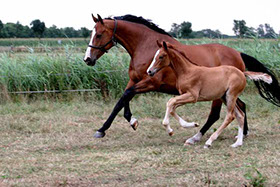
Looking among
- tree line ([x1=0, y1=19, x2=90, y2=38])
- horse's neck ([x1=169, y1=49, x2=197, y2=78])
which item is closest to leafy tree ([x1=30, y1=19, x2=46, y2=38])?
tree line ([x1=0, y1=19, x2=90, y2=38])

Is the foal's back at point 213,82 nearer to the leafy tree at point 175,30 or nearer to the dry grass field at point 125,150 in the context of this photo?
the dry grass field at point 125,150

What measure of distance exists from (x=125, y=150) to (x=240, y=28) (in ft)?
27.8

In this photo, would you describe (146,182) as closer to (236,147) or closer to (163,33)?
(236,147)

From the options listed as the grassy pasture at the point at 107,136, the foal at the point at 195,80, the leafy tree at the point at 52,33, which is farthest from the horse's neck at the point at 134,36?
the leafy tree at the point at 52,33

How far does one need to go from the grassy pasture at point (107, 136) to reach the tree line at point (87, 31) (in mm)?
379

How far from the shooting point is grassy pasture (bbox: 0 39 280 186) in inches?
194

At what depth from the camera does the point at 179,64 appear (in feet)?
20.4

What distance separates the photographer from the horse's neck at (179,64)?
6.21 m

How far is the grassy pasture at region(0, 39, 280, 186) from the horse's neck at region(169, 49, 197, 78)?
1.08 m

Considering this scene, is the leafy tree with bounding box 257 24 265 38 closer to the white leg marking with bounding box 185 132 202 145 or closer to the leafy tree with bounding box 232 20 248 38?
the leafy tree with bounding box 232 20 248 38

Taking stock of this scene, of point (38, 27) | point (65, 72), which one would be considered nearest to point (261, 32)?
point (65, 72)

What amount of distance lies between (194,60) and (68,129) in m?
2.53

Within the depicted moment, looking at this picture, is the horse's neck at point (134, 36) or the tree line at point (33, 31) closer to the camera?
the horse's neck at point (134, 36)

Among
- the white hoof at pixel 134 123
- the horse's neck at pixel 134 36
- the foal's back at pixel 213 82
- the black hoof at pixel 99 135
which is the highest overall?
the horse's neck at pixel 134 36
